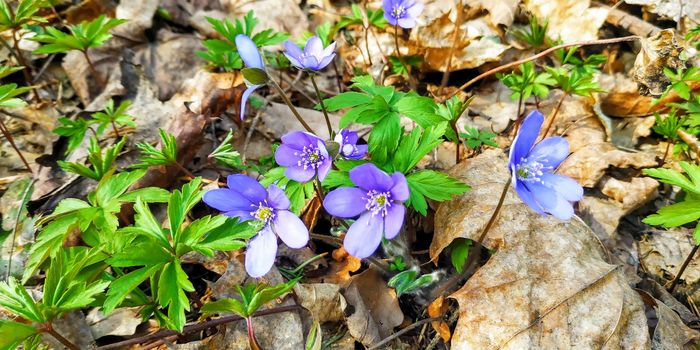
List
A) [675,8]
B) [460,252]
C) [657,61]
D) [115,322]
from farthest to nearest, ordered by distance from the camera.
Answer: [675,8], [657,61], [115,322], [460,252]

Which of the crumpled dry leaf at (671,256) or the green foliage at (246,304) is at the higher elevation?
the green foliage at (246,304)

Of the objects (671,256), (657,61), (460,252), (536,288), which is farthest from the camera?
(671,256)

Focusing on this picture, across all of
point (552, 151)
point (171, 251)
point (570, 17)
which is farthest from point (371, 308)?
point (570, 17)

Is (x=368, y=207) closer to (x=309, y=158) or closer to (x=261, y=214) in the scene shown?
(x=309, y=158)

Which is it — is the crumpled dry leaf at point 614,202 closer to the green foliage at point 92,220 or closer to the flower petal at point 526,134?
the flower petal at point 526,134

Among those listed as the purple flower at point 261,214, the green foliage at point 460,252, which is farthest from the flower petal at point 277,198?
the green foliage at point 460,252

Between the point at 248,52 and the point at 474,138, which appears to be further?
the point at 474,138

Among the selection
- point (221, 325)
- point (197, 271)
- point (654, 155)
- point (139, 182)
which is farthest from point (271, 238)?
point (654, 155)

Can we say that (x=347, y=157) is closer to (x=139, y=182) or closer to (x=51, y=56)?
(x=139, y=182)
